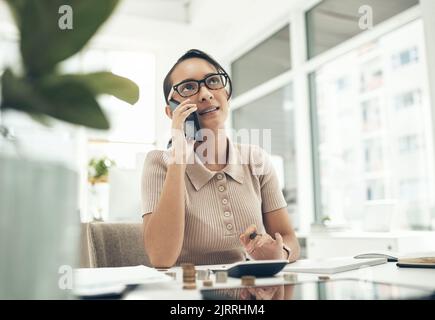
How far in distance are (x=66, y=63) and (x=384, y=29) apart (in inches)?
122

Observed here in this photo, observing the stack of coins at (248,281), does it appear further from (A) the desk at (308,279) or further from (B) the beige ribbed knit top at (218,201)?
(B) the beige ribbed knit top at (218,201)

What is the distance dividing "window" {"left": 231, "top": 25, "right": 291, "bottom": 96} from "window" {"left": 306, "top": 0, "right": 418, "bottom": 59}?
36 centimetres

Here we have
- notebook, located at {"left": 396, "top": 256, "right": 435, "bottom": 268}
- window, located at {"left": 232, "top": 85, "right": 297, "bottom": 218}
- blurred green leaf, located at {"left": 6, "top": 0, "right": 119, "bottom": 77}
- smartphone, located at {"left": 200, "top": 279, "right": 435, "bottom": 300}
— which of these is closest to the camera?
blurred green leaf, located at {"left": 6, "top": 0, "right": 119, "bottom": 77}

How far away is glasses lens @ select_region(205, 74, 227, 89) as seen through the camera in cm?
121

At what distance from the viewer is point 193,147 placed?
1.28m

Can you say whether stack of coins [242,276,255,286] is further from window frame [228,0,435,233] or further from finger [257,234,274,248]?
window frame [228,0,435,233]

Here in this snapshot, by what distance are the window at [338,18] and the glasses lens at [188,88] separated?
2256mm

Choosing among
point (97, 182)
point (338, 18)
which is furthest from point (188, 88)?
point (338, 18)

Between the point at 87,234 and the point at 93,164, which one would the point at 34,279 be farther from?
the point at 93,164

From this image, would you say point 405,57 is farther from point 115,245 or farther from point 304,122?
point 115,245

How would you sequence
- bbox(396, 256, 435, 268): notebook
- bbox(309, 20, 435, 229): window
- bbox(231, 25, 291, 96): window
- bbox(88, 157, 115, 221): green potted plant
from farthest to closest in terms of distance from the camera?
bbox(231, 25, 291, 96): window < bbox(88, 157, 115, 221): green potted plant < bbox(309, 20, 435, 229): window < bbox(396, 256, 435, 268): notebook

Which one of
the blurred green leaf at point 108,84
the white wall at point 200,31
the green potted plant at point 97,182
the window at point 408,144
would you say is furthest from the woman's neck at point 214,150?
the white wall at point 200,31

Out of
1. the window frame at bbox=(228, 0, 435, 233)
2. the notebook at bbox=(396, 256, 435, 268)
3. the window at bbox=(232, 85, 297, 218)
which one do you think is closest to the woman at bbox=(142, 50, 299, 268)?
the notebook at bbox=(396, 256, 435, 268)
